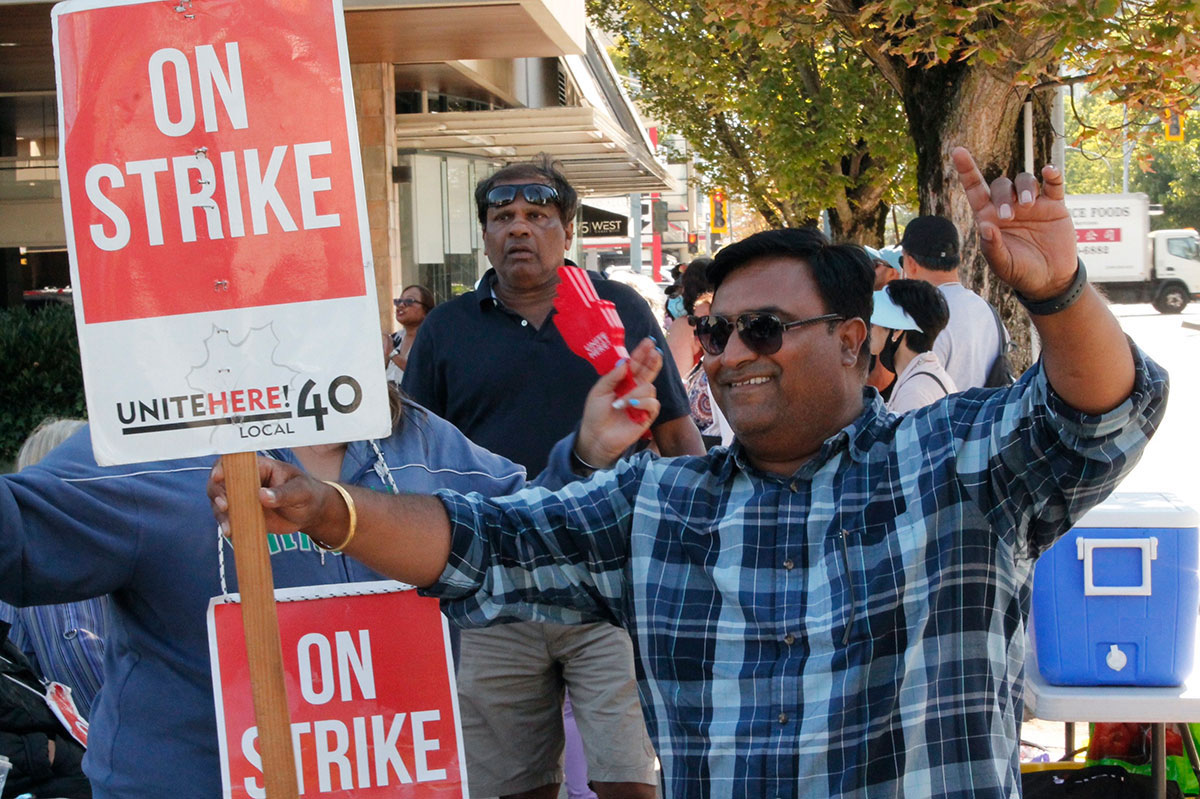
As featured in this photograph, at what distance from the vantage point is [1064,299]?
191 cm

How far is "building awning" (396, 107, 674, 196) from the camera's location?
1343 centimetres

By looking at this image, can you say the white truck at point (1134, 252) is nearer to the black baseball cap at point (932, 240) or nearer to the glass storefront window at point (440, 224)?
the glass storefront window at point (440, 224)

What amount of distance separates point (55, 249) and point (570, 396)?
14300mm

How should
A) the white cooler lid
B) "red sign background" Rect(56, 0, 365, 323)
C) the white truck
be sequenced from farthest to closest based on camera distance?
the white truck < the white cooler lid < "red sign background" Rect(56, 0, 365, 323)

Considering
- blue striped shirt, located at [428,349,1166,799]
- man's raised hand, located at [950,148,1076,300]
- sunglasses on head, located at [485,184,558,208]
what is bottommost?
blue striped shirt, located at [428,349,1166,799]

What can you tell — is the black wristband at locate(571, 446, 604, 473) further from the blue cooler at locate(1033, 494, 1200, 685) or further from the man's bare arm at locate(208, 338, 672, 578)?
the blue cooler at locate(1033, 494, 1200, 685)

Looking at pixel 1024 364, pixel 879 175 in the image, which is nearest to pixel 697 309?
pixel 1024 364

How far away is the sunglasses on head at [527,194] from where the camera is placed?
13.8ft

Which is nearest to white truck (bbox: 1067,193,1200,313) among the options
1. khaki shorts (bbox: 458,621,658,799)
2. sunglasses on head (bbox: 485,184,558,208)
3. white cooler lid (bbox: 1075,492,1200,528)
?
sunglasses on head (bbox: 485,184,558,208)

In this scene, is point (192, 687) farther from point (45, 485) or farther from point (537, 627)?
point (537, 627)

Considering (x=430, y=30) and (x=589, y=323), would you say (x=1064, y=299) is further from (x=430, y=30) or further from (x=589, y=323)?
(x=430, y=30)

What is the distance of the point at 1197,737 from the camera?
4.17 m

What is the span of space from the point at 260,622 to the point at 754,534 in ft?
2.67

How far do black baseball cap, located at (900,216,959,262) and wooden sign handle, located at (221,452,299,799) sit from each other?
4.48 m
